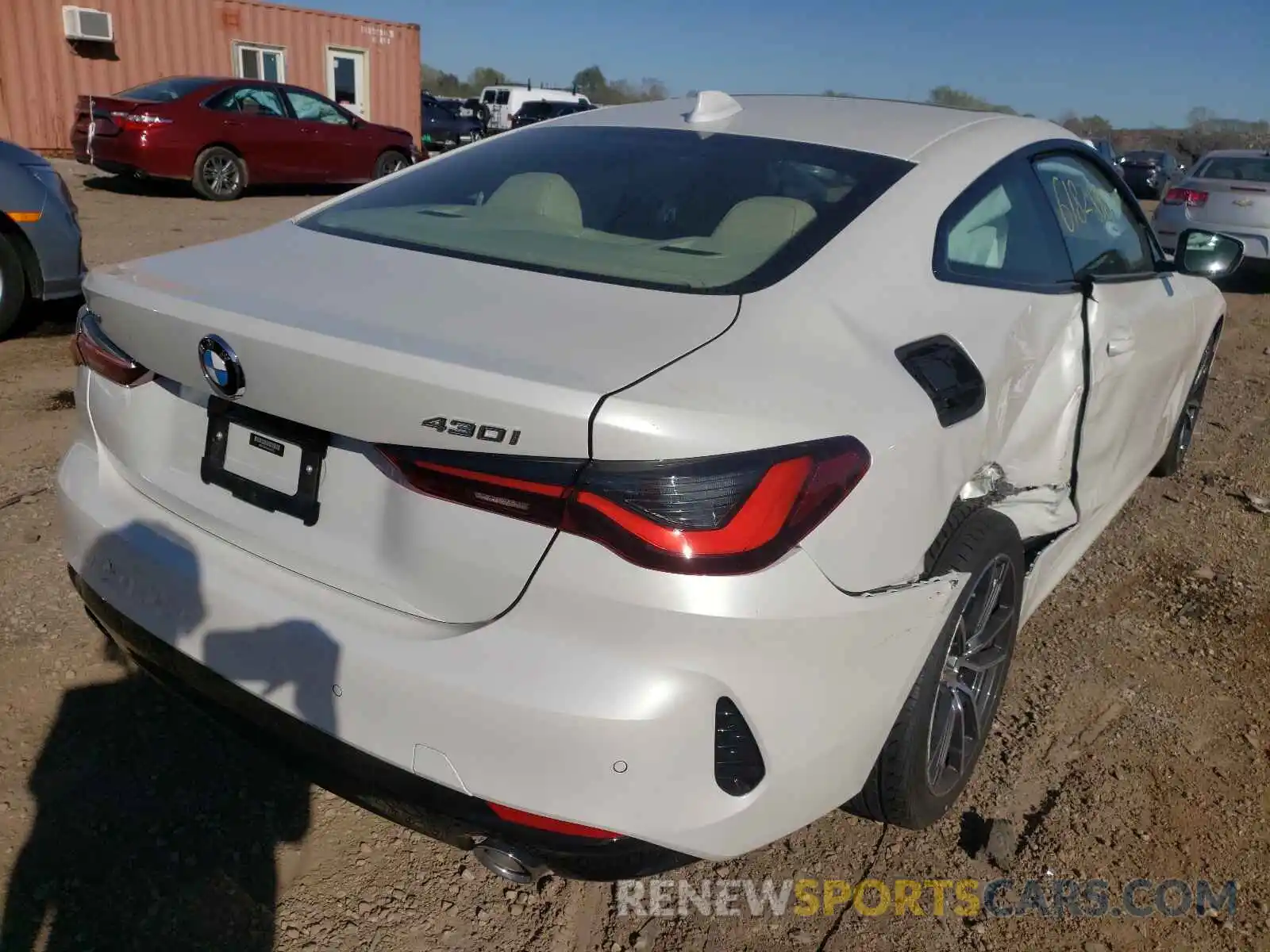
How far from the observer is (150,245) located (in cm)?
900

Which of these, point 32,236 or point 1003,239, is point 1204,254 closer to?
point 1003,239

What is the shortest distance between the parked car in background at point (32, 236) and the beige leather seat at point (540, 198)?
4155 millimetres

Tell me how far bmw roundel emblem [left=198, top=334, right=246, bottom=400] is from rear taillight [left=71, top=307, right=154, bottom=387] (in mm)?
286

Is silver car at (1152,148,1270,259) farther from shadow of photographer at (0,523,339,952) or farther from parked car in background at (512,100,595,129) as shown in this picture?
parked car in background at (512,100,595,129)

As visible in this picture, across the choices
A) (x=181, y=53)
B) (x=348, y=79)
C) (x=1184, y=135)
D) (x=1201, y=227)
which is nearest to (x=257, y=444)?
(x=1201, y=227)

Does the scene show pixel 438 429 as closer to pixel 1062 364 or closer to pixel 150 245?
pixel 1062 364

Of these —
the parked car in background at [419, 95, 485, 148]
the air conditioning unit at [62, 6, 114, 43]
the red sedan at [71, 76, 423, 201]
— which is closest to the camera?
the red sedan at [71, 76, 423, 201]

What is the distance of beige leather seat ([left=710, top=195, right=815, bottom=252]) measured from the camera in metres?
2.12

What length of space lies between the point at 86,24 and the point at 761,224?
18.6m

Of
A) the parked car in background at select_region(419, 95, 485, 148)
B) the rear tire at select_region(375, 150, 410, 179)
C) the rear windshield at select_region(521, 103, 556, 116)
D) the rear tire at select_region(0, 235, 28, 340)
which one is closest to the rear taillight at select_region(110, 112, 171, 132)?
the rear tire at select_region(375, 150, 410, 179)

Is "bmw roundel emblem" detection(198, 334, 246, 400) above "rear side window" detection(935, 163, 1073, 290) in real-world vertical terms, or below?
below

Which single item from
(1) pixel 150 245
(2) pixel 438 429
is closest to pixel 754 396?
(2) pixel 438 429

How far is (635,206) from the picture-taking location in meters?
2.46

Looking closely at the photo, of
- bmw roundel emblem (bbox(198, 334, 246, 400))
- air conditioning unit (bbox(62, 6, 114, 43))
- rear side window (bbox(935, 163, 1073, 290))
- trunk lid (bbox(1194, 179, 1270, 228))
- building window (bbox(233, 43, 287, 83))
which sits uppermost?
air conditioning unit (bbox(62, 6, 114, 43))
